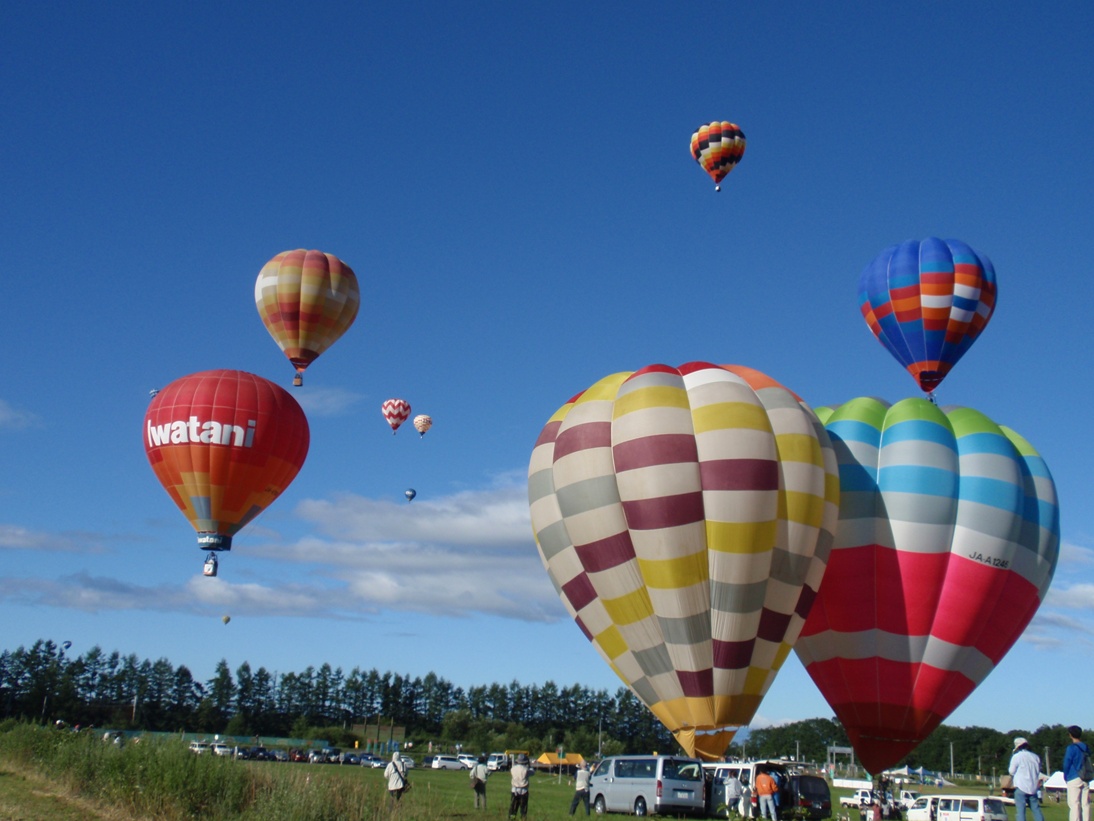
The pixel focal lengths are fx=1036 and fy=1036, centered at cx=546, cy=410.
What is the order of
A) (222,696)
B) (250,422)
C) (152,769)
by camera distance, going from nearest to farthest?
1. (152,769)
2. (250,422)
3. (222,696)

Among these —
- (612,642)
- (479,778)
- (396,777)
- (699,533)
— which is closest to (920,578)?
(699,533)

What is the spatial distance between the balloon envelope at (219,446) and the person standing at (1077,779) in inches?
836

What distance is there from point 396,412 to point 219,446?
12.2 meters

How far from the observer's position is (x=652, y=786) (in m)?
17.6

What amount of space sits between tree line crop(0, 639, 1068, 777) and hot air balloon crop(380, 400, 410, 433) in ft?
195

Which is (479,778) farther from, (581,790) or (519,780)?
(581,790)

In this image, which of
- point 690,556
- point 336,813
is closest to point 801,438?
point 690,556

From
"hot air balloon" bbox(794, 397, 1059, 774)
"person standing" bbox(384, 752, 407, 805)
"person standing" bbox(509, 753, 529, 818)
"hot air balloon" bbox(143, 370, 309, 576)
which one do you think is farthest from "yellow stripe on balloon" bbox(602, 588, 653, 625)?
"hot air balloon" bbox(143, 370, 309, 576)

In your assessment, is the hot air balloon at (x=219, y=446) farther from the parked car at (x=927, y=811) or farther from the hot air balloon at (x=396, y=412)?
the parked car at (x=927, y=811)

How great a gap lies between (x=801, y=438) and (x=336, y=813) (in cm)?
941

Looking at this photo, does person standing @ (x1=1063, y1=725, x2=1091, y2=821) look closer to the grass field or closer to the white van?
the grass field

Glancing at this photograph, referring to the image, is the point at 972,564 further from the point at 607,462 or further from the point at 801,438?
the point at 607,462

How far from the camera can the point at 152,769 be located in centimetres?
1381

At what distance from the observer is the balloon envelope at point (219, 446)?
87.1 feet
